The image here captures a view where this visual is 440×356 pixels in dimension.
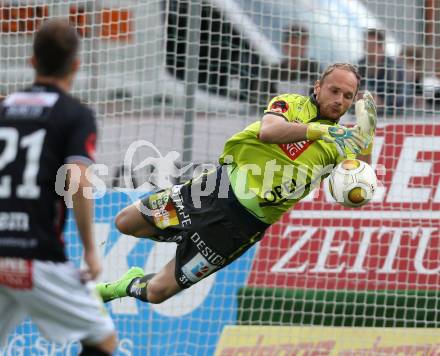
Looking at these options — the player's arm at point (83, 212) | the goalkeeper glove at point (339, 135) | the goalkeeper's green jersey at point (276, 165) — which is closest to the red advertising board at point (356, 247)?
the goalkeeper's green jersey at point (276, 165)

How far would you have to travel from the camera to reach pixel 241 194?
255 inches

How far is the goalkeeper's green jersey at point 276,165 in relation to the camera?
6.38 m

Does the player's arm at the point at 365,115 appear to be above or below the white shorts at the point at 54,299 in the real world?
above

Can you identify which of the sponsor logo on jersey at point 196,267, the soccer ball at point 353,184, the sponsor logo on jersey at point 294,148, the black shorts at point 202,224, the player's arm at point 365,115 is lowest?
the sponsor logo on jersey at point 196,267

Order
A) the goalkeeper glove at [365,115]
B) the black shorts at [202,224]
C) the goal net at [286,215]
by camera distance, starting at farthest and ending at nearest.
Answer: the goal net at [286,215] < the black shorts at [202,224] < the goalkeeper glove at [365,115]

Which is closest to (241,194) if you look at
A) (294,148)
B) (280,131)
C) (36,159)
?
(294,148)

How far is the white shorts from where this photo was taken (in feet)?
14.0

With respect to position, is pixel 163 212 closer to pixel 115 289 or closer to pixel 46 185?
pixel 115 289

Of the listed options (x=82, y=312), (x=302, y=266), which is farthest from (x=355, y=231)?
(x=82, y=312)

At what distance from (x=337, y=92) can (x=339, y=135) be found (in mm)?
445

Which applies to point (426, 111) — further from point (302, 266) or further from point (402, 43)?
point (302, 266)

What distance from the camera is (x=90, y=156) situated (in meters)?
4.23

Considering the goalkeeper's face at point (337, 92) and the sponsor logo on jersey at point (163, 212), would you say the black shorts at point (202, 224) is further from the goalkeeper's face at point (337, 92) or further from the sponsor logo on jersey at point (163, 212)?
the goalkeeper's face at point (337, 92)

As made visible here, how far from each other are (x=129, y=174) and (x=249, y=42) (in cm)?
154
